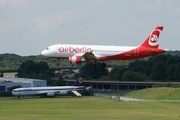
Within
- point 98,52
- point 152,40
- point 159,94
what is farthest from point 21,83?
point 152,40

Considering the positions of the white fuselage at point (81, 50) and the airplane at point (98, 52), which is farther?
the white fuselage at point (81, 50)

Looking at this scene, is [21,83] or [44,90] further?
[21,83]

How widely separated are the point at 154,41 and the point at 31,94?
61.7 m

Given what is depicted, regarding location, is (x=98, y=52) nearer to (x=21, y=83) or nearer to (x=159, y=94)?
(x=159, y=94)

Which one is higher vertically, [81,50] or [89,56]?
[81,50]

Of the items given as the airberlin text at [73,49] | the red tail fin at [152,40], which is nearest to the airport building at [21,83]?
the airberlin text at [73,49]

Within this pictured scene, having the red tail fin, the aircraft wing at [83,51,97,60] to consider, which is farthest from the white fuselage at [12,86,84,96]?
the aircraft wing at [83,51,97,60]

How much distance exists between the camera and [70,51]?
111250 millimetres

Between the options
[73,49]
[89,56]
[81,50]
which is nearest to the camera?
[89,56]

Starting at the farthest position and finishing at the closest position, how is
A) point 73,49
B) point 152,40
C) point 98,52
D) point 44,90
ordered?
point 44,90, point 152,40, point 98,52, point 73,49

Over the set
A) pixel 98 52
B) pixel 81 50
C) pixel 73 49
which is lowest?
pixel 98 52

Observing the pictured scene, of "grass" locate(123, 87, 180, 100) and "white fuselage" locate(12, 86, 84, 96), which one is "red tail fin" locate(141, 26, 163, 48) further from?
"white fuselage" locate(12, 86, 84, 96)

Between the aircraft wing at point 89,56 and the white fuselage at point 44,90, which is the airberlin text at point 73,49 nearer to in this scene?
the aircraft wing at point 89,56

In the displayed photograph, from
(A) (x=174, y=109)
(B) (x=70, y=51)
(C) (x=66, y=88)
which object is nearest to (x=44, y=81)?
(C) (x=66, y=88)
